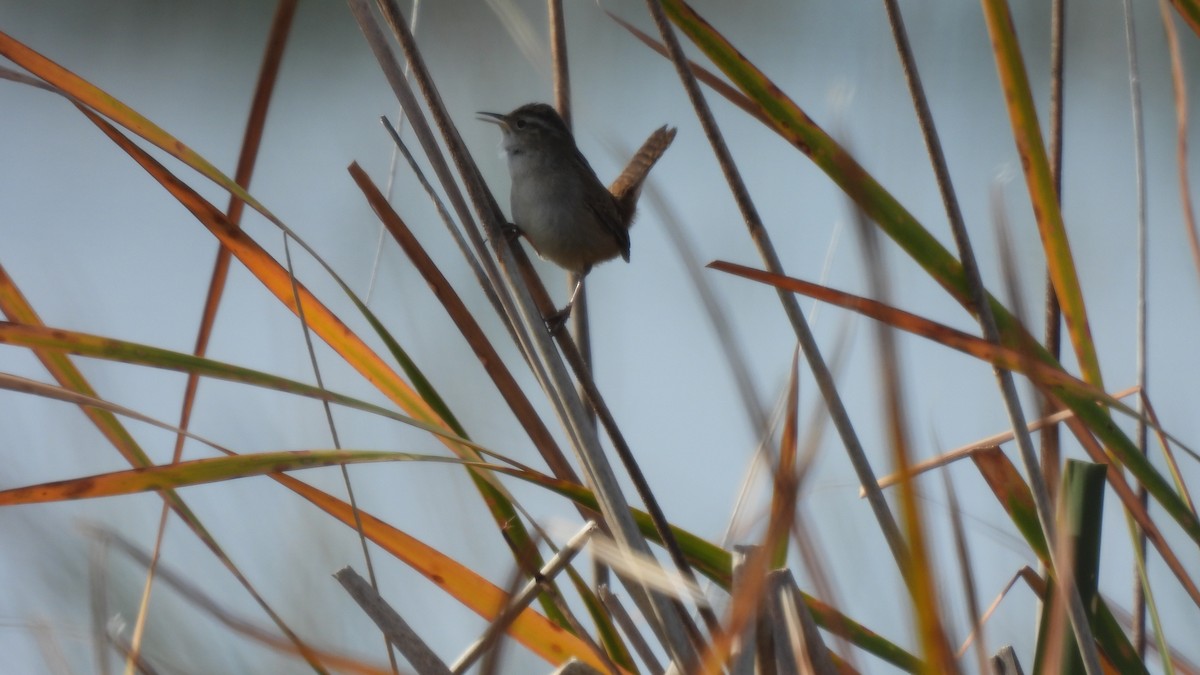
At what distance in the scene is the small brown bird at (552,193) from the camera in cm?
350

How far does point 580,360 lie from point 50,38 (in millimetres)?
7024

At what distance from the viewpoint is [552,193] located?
3.52 m

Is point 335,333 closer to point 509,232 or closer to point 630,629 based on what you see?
point 630,629

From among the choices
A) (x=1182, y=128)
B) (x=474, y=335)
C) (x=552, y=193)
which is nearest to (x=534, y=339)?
(x=474, y=335)

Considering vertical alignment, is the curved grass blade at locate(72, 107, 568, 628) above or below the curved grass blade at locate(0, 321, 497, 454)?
above

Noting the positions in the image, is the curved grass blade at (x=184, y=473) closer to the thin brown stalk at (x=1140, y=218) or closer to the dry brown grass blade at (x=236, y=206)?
the dry brown grass blade at (x=236, y=206)

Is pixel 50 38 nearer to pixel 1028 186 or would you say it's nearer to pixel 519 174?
pixel 519 174

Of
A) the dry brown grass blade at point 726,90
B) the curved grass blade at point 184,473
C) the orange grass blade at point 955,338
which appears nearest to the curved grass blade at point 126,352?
the curved grass blade at point 184,473

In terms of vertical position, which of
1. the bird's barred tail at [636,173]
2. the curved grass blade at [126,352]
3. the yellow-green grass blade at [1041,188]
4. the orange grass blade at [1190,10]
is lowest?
the curved grass blade at [126,352]

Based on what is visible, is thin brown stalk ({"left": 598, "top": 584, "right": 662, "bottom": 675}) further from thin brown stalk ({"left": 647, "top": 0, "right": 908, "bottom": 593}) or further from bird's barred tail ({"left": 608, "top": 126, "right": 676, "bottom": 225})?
bird's barred tail ({"left": 608, "top": 126, "right": 676, "bottom": 225})

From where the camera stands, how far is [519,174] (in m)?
3.54

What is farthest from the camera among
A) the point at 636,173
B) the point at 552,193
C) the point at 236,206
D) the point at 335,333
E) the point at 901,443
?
the point at 636,173

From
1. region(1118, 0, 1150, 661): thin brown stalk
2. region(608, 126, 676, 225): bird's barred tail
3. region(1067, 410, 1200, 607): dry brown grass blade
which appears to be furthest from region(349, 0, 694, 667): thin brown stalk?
region(608, 126, 676, 225): bird's barred tail

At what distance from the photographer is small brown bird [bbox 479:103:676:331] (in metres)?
3.50
